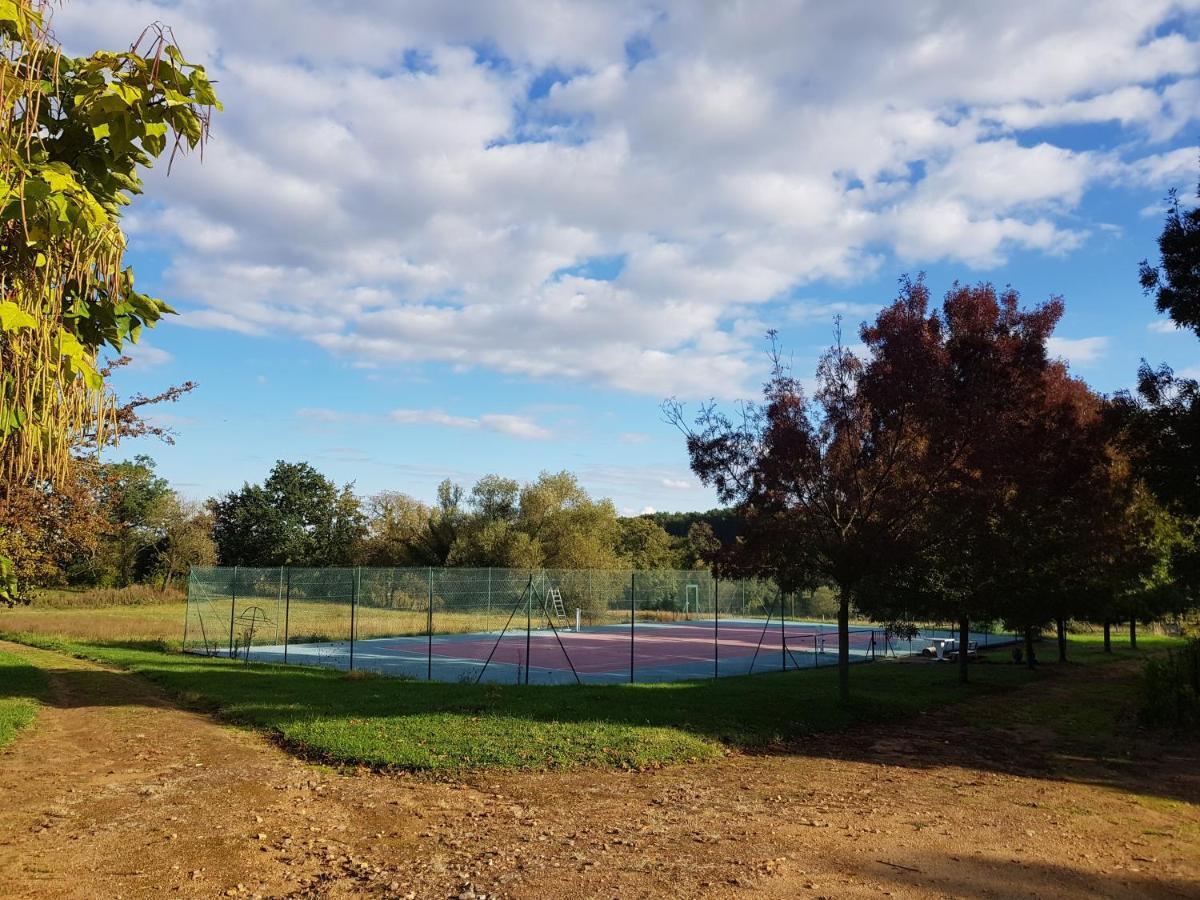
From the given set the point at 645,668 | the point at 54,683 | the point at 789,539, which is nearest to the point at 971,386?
the point at 789,539

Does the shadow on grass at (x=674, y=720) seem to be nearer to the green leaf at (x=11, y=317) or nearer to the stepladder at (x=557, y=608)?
the green leaf at (x=11, y=317)

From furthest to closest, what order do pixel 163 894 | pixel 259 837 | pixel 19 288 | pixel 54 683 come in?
pixel 54 683 < pixel 259 837 < pixel 163 894 < pixel 19 288

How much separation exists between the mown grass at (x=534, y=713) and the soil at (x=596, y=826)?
1.85ft

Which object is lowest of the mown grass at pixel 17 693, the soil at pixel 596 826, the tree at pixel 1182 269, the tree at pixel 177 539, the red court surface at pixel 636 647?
the red court surface at pixel 636 647

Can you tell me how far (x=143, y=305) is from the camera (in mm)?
3688

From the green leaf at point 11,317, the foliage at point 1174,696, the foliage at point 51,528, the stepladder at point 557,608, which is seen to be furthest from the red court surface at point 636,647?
the green leaf at point 11,317

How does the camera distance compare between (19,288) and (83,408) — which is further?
(83,408)

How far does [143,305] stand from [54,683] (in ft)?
53.8

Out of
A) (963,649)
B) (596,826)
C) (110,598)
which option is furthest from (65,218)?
(110,598)

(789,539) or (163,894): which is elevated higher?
(789,539)

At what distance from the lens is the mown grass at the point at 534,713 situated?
1000 centimetres

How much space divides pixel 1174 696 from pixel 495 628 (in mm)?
26982

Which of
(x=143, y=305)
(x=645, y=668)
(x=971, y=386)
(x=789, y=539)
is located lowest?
(x=645, y=668)

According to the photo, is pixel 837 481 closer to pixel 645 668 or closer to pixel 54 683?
pixel 645 668
